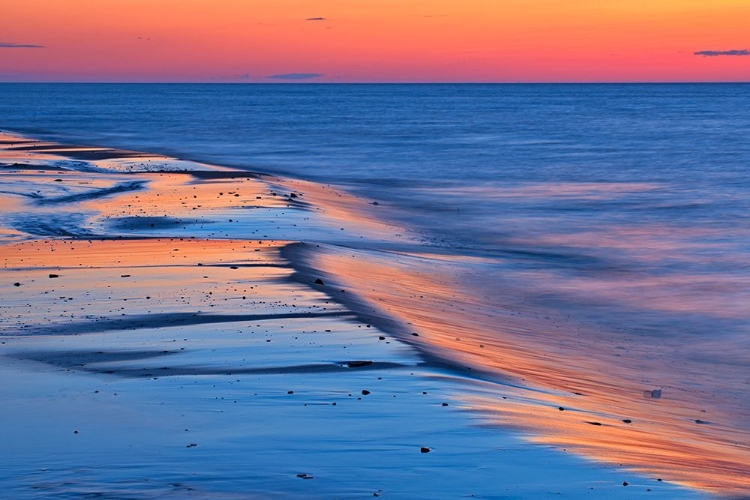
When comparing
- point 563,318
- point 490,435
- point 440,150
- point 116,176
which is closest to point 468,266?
point 563,318

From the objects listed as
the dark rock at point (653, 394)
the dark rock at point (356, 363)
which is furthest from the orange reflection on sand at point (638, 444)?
the dark rock at point (653, 394)

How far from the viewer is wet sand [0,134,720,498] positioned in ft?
20.6

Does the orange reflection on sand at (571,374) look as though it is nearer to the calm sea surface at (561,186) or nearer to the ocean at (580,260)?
the ocean at (580,260)

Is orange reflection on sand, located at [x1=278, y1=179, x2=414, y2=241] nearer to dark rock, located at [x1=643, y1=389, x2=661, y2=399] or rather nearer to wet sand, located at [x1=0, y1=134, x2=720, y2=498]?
wet sand, located at [x1=0, y1=134, x2=720, y2=498]

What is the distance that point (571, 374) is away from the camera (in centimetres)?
1070

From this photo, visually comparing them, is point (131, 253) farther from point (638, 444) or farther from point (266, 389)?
point (638, 444)

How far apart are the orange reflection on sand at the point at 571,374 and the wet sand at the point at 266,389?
0.05 meters

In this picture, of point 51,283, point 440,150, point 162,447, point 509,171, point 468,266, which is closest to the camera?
point 162,447

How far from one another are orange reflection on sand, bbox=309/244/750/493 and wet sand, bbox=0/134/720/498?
53 millimetres

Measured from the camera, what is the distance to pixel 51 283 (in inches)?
505

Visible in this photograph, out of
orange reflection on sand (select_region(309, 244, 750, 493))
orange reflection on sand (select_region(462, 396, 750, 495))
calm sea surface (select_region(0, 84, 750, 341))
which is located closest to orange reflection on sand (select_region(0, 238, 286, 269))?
orange reflection on sand (select_region(309, 244, 750, 493))

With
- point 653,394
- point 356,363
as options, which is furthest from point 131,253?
point 653,394

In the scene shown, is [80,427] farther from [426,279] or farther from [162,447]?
[426,279]

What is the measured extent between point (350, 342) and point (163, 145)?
46.9m
